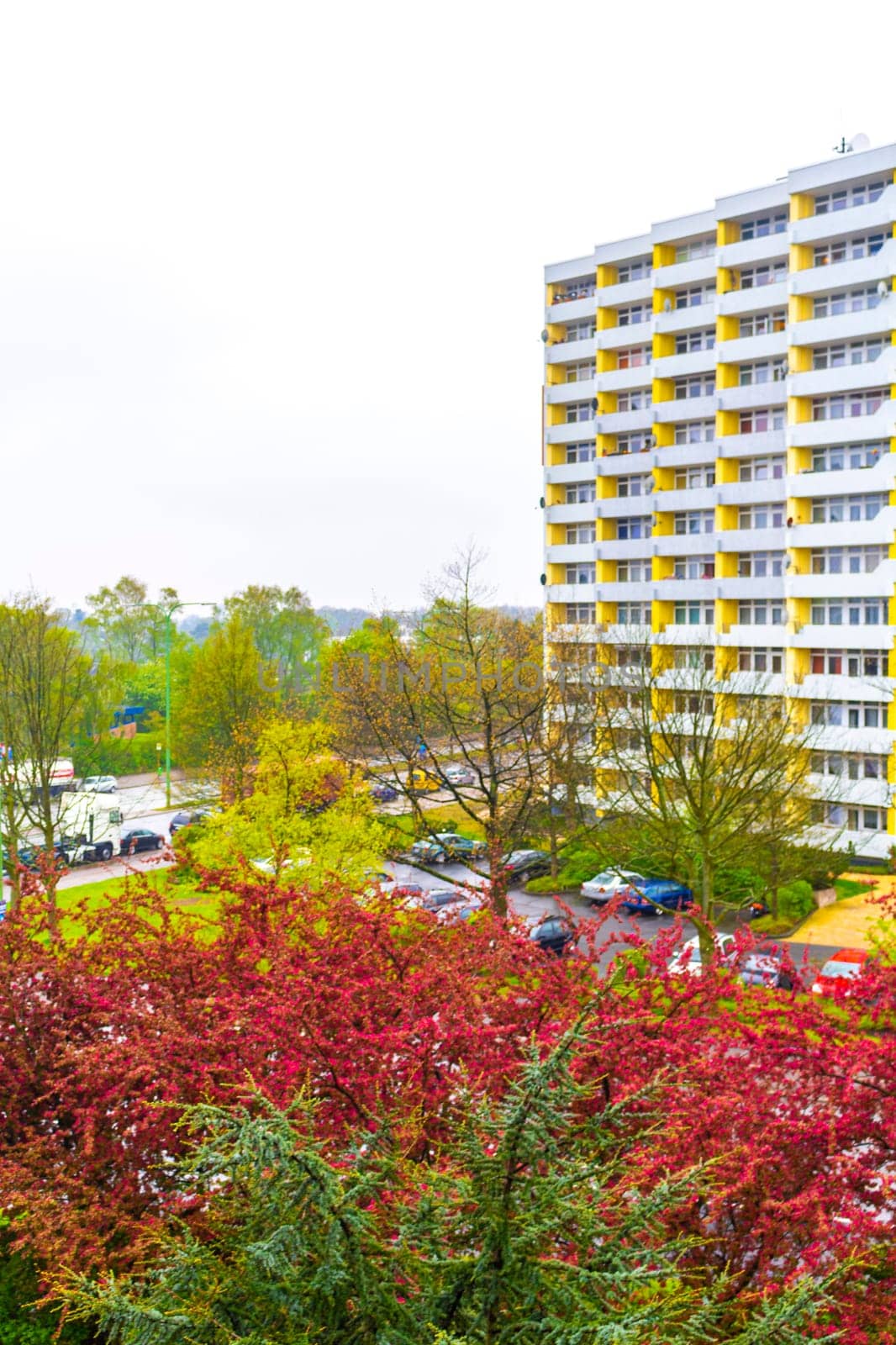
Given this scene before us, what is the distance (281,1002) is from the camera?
838cm

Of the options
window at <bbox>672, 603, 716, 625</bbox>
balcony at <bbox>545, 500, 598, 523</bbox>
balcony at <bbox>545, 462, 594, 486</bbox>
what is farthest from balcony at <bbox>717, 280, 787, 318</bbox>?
window at <bbox>672, 603, 716, 625</bbox>

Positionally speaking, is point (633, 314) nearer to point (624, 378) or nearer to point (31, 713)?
point (624, 378)

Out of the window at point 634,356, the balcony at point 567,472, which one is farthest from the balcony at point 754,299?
the balcony at point 567,472

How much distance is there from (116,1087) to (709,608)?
32.0 m

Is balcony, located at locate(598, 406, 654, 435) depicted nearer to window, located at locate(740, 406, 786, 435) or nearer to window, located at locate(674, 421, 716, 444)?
window, located at locate(674, 421, 716, 444)

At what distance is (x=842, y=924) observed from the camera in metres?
26.9

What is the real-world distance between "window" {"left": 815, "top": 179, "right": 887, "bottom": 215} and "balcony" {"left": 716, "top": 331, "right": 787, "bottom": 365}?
3.78 meters

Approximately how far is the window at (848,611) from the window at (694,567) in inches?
151

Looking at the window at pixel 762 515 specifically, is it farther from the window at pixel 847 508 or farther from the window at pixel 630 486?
the window at pixel 630 486

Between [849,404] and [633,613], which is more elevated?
[849,404]

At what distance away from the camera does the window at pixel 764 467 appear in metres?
35.8

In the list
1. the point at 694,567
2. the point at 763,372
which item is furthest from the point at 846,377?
the point at 694,567

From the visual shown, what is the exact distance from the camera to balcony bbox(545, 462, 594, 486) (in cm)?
4078

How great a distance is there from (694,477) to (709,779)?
65.9ft
